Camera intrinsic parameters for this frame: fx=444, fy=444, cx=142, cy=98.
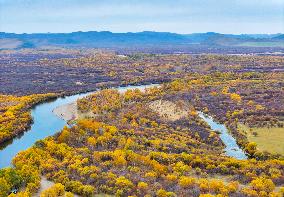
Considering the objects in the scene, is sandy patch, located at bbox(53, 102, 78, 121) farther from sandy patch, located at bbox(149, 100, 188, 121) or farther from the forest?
sandy patch, located at bbox(149, 100, 188, 121)

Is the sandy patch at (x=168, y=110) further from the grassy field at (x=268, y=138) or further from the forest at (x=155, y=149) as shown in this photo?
the grassy field at (x=268, y=138)

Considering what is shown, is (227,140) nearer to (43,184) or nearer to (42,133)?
(43,184)

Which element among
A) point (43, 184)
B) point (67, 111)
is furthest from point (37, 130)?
point (43, 184)

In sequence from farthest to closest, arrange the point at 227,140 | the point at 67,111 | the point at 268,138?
the point at 67,111 < the point at 227,140 < the point at 268,138

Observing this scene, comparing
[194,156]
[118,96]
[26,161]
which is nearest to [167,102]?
[118,96]

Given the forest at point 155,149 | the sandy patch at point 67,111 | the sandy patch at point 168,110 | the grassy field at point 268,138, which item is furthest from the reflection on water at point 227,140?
the sandy patch at point 67,111

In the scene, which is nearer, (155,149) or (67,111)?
(155,149)

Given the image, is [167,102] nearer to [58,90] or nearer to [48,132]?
[48,132]
